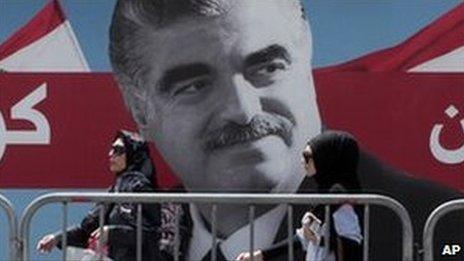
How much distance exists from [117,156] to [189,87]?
516 millimetres

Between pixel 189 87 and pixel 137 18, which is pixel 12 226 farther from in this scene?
pixel 137 18

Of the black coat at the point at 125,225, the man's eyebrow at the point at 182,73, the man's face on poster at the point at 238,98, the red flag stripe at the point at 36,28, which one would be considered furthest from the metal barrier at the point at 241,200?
the red flag stripe at the point at 36,28

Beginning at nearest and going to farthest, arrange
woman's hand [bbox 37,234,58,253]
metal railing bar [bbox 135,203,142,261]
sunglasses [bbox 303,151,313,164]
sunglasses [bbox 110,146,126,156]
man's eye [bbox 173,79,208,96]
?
sunglasses [bbox 303,151,313,164], metal railing bar [bbox 135,203,142,261], woman's hand [bbox 37,234,58,253], sunglasses [bbox 110,146,126,156], man's eye [bbox 173,79,208,96]

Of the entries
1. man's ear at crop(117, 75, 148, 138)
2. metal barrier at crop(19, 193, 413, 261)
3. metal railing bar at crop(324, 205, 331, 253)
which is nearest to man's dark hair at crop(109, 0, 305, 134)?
man's ear at crop(117, 75, 148, 138)

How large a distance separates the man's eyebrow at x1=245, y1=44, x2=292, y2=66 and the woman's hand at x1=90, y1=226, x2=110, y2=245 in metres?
1.13

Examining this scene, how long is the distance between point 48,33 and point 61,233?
3.55ft

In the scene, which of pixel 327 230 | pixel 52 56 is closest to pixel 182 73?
pixel 52 56

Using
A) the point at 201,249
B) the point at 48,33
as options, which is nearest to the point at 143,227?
the point at 201,249

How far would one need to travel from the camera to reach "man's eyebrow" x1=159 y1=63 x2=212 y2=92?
5504 mm

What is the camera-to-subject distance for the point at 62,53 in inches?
220

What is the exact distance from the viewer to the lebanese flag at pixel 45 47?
18.2 feet

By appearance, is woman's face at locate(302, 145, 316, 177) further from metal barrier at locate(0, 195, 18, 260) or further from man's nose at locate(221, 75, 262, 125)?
metal barrier at locate(0, 195, 18, 260)

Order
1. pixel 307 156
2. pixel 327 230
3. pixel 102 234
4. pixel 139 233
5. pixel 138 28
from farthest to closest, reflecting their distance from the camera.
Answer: pixel 138 28 < pixel 102 234 < pixel 139 233 < pixel 307 156 < pixel 327 230

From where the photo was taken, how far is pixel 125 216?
17.5ft
